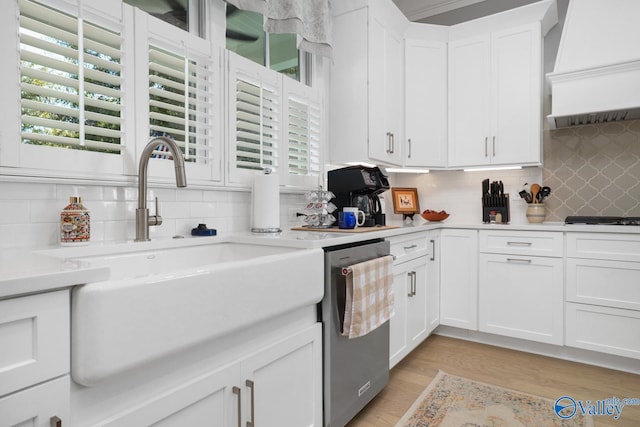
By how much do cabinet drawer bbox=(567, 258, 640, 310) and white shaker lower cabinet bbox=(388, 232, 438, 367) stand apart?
0.93 meters

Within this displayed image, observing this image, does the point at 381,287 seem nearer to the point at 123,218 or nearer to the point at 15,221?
the point at 123,218

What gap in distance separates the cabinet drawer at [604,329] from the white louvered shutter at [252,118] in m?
2.24

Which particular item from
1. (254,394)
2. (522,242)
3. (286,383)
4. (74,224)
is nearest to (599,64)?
(522,242)

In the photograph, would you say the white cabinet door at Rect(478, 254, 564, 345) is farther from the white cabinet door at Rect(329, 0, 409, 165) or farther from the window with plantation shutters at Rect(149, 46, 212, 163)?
the window with plantation shutters at Rect(149, 46, 212, 163)

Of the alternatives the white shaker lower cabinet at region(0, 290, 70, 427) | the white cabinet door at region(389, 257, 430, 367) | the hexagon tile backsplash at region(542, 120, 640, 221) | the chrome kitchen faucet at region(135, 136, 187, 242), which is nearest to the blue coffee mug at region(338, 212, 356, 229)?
the white cabinet door at region(389, 257, 430, 367)

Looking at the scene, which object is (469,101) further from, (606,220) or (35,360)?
(35,360)

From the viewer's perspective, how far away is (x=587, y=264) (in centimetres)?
250

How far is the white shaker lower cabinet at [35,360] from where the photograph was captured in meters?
0.66

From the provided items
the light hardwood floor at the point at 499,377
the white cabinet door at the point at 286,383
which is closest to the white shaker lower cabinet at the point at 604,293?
the light hardwood floor at the point at 499,377

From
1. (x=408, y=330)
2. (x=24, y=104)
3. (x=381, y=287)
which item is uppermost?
(x=24, y=104)

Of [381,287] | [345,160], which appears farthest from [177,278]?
[345,160]

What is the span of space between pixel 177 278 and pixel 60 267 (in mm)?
235

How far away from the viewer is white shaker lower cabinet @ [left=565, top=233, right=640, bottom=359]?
7.78 ft

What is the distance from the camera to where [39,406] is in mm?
703
